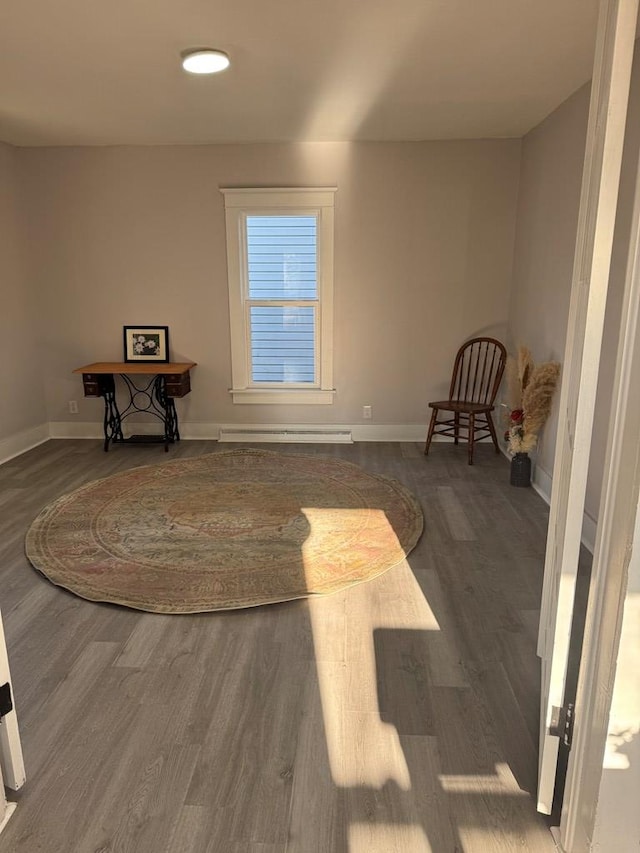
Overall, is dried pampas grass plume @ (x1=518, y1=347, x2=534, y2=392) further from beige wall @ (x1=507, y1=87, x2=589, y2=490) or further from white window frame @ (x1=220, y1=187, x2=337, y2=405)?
white window frame @ (x1=220, y1=187, x2=337, y2=405)

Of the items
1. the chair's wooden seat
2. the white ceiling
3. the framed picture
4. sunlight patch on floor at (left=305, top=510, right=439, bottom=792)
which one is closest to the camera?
sunlight patch on floor at (left=305, top=510, right=439, bottom=792)

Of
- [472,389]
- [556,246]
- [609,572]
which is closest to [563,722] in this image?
[609,572]

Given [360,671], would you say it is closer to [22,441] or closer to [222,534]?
[222,534]

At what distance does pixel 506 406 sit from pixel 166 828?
397 centimetres

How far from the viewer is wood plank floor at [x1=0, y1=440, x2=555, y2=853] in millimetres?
1548

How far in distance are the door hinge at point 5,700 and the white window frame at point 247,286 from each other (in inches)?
150

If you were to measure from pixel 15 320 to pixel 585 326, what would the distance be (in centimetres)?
479

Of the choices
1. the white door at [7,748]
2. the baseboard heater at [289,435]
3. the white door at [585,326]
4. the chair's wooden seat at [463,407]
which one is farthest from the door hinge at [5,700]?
the baseboard heater at [289,435]

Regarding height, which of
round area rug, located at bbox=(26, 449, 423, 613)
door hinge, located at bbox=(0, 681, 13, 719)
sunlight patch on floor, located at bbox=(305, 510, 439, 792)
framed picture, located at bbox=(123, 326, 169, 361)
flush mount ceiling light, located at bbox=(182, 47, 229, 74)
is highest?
flush mount ceiling light, located at bbox=(182, 47, 229, 74)

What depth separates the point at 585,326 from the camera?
1.38 metres

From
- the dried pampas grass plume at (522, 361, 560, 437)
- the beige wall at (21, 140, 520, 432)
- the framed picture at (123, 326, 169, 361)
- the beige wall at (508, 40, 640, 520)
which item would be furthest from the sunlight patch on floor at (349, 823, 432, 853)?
the framed picture at (123, 326, 169, 361)

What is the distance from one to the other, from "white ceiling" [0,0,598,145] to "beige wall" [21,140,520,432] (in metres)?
0.31

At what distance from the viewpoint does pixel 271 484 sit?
4.16 meters

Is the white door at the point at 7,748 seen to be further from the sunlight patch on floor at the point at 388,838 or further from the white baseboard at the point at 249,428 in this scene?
the white baseboard at the point at 249,428
